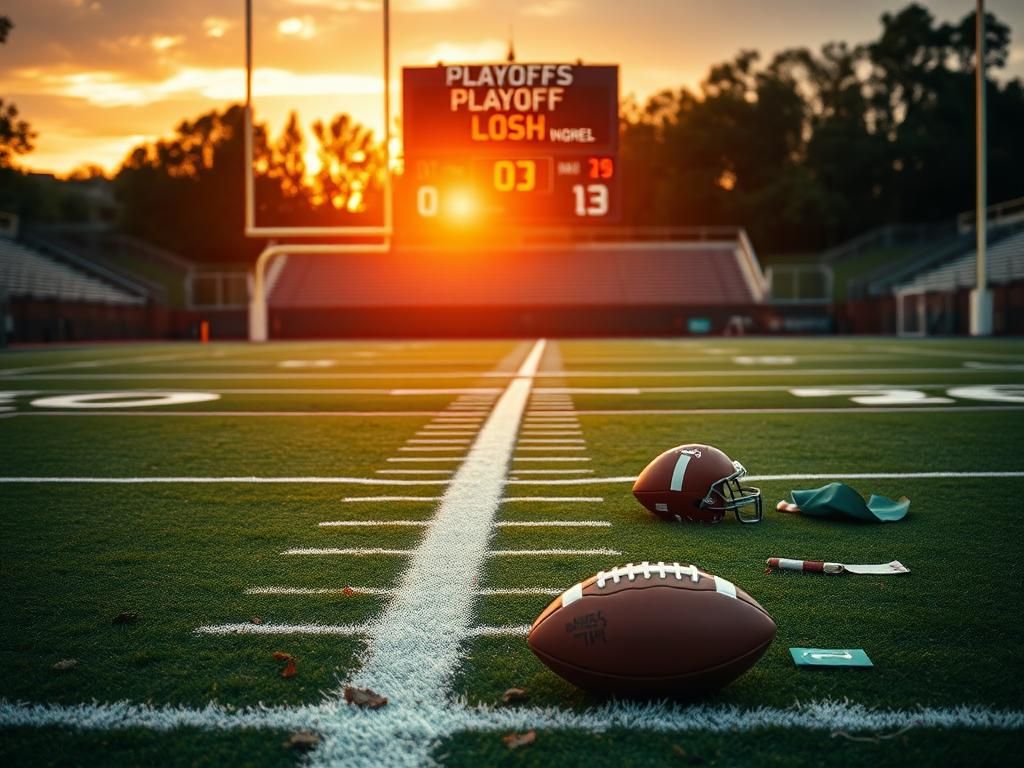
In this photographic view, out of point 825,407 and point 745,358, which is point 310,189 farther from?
A: point 825,407

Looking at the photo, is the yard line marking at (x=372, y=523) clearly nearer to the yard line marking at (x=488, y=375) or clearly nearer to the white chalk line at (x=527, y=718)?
the white chalk line at (x=527, y=718)

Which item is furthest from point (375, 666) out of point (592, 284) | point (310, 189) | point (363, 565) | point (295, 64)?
point (310, 189)

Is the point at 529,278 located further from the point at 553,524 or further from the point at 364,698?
the point at 364,698

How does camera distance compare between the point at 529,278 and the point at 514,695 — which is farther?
the point at 529,278

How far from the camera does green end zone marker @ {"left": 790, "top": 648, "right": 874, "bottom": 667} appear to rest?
234cm

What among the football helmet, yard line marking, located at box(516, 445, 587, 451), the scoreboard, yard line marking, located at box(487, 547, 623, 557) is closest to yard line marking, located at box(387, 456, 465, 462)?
yard line marking, located at box(516, 445, 587, 451)

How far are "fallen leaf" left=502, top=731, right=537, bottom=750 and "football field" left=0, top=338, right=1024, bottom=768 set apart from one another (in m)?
0.02

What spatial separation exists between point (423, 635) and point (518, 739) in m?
0.73

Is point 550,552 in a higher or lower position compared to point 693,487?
lower

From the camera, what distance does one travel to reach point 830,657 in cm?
237

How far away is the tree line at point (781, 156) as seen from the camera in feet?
160

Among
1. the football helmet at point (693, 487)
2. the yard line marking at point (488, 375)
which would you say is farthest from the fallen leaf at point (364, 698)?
the yard line marking at point (488, 375)

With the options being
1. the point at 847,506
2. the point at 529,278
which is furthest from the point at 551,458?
the point at 529,278

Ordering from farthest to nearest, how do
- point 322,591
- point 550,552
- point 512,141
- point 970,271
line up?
point 970,271 → point 512,141 → point 550,552 → point 322,591
